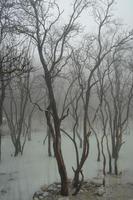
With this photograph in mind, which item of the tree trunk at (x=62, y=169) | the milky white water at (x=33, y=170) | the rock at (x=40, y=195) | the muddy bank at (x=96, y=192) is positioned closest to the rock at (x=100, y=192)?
the muddy bank at (x=96, y=192)

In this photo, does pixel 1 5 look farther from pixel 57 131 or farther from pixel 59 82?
pixel 59 82

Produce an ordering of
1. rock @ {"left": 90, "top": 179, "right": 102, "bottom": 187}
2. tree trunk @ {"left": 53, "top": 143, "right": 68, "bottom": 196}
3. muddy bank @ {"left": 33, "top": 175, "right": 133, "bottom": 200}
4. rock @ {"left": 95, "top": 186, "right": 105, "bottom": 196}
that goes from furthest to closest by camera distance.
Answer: rock @ {"left": 90, "top": 179, "right": 102, "bottom": 187} < rock @ {"left": 95, "top": 186, "right": 105, "bottom": 196} < muddy bank @ {"left": 33, "top": 175, "right": 133, "bottom": 200} < tree trunk @ {"left": 53, "top": 143, "right": 68, "bottom": 196}

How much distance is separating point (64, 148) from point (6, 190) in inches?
335

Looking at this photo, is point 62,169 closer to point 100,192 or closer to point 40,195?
point 40,195

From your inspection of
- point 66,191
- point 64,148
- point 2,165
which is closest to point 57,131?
point 66,191

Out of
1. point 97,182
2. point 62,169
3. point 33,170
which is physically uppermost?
point 62,169

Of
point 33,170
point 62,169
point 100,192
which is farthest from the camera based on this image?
point 33,170

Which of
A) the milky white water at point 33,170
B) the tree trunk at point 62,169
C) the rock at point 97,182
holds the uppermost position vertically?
the tree trunk at point 62,169

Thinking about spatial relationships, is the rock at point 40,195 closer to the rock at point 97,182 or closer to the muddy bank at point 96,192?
the muddy bank at point 96,192

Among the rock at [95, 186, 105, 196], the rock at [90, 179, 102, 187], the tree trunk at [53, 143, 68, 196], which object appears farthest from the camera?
the rock at [90, 179, 102, 187]

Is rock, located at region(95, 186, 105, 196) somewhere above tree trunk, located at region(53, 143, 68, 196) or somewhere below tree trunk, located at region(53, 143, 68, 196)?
below

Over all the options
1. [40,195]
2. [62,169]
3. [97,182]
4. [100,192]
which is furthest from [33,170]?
[100,192]

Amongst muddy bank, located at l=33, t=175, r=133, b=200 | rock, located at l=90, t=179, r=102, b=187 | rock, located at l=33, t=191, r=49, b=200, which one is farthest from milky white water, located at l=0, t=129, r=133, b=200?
rock, located at l=90, t=179, r=102, b=187

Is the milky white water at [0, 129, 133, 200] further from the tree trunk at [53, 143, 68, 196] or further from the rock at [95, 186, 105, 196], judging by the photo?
the rock at [95, 186, 105, 196]
